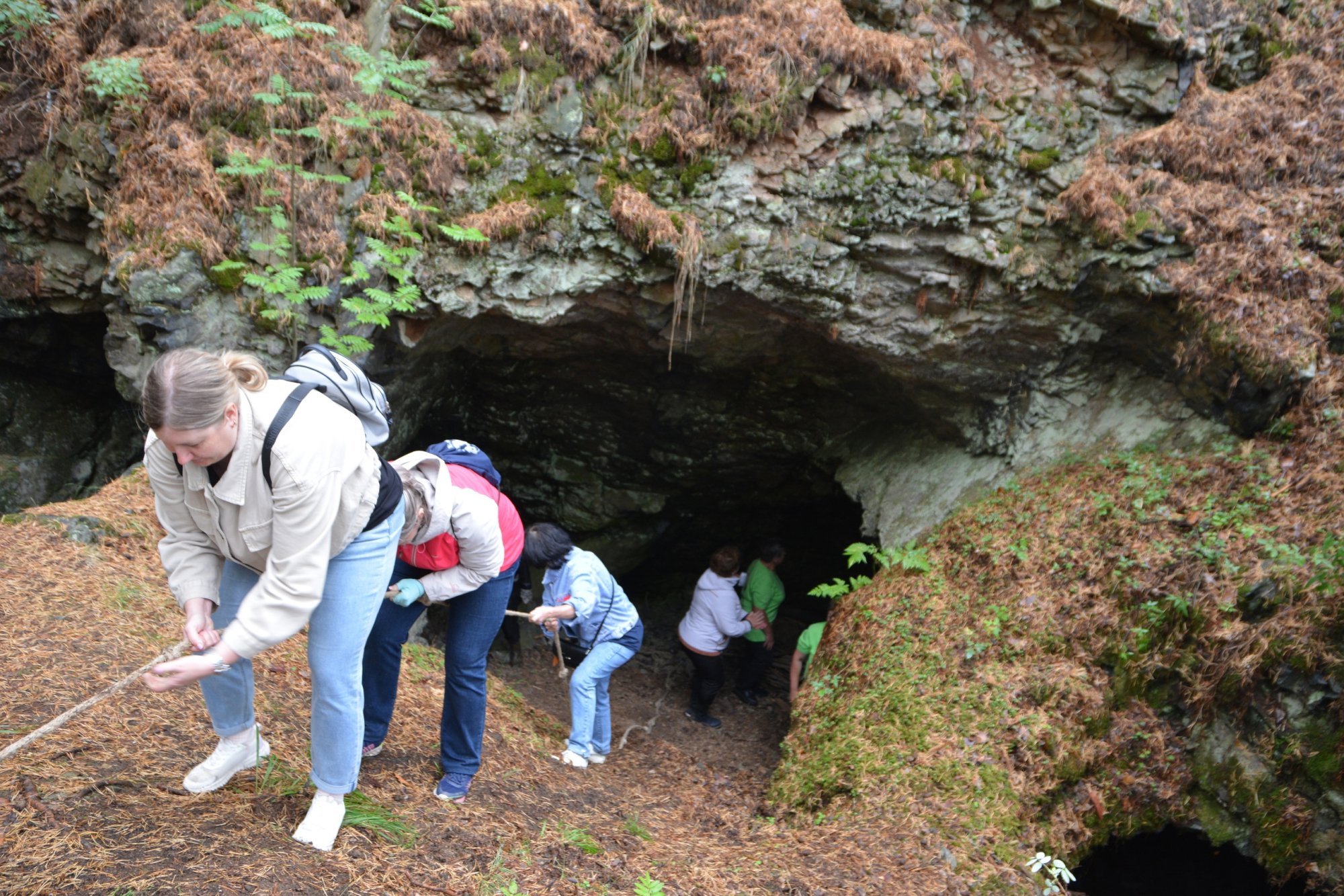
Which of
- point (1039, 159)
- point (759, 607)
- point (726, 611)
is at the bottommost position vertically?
point (759, 607)

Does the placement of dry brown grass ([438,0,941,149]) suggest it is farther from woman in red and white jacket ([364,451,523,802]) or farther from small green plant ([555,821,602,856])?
small green plant ([555,821,602,856])

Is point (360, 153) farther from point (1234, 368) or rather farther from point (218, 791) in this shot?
point (1234, 368)

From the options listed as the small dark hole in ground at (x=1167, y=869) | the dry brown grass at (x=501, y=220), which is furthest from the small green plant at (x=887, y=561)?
the dry brown grass at (x=501, y=220)

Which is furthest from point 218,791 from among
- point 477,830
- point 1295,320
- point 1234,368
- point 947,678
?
point 1295,320

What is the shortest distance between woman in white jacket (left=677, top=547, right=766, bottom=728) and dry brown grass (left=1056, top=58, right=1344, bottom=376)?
4.24 meters

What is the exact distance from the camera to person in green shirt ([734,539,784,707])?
7.77 metres

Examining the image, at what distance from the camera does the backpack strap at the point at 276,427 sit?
7.20 ft

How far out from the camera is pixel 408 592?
3.16 metres

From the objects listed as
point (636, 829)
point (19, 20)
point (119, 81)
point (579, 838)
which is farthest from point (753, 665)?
point (19, 20)

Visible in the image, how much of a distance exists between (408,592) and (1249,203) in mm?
6827

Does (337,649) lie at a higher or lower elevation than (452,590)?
higher

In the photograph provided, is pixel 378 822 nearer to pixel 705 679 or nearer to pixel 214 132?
pixel 705 679

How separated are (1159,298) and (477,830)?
20.1ft

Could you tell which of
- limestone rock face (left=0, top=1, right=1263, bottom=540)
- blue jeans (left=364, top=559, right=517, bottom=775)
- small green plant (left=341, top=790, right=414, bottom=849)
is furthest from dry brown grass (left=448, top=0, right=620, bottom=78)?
small green plant (left=341, top=790, right=414, bottom=849)
